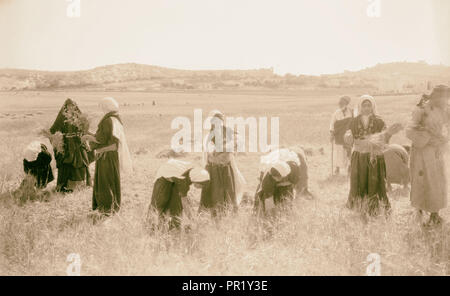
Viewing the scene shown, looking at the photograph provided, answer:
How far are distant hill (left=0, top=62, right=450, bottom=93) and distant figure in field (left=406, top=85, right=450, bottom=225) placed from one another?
19809 mm

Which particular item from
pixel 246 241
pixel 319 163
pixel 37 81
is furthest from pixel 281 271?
pixel 37 81

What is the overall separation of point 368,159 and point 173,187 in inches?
120

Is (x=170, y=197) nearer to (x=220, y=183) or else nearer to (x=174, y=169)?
(x=174, y=169)

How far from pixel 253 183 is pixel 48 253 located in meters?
5.05

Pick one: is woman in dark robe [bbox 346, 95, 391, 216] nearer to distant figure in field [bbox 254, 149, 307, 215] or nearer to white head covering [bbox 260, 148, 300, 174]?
white head covering [bbox 260, 148, 300, 174]

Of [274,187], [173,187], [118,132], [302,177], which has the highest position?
[118,132]

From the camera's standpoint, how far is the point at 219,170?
608cm

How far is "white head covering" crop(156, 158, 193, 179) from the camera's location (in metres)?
4.79

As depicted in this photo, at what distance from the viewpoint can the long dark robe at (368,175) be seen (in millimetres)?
5812

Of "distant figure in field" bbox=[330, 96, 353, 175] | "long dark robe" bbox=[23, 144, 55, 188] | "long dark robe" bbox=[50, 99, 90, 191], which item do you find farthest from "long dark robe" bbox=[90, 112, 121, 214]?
"distant figure in field" bbox=[330, 96, 353, 175]

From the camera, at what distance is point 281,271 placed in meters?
4.21

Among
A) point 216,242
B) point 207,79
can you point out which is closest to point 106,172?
point 216,242

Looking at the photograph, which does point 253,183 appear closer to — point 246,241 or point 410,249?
point 246,241

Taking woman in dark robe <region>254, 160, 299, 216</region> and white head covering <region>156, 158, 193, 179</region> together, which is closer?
white head covering <region>156, 158, 193, 179</region>
